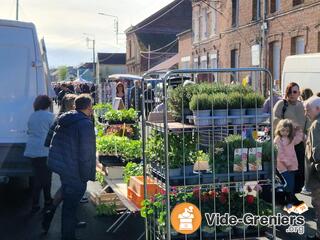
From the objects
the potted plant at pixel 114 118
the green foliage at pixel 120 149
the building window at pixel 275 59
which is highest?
the building window at pixel 275 59

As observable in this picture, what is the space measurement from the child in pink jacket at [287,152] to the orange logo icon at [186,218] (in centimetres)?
279

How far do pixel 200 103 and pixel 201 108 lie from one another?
6 centimetres

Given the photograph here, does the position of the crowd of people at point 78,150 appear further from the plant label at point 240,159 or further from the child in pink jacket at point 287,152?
the plant label at point 240,159

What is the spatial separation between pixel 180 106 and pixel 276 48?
1971cm

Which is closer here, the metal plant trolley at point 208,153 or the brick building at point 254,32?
the metal plant trolley at point 208,153

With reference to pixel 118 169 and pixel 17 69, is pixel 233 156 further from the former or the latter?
pixel 17 69

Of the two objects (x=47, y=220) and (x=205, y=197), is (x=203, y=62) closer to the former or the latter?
(x=47, y=220)

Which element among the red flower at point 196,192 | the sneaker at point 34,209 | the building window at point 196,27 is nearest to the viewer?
the red flower at point 196,192

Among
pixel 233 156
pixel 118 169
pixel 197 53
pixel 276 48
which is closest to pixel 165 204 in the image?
pixel 233 156

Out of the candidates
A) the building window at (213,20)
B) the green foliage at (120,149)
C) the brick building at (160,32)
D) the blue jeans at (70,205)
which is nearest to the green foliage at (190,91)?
the blue jeans at (70,205)

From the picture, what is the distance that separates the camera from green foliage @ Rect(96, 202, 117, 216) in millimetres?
7395

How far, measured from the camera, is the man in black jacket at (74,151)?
229 inches

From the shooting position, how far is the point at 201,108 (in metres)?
4.76

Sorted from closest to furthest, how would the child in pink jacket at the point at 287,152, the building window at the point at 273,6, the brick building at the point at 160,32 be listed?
the child in pink jacket at the point at 287,152
the building window at the point at 273,6
the brick building at the point at 160,32
